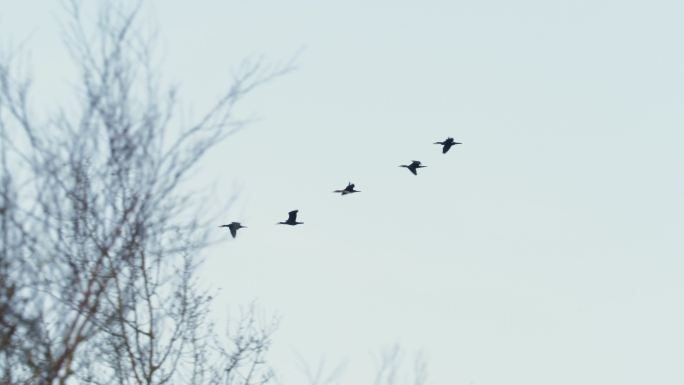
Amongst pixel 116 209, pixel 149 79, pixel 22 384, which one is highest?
pixel 149 79

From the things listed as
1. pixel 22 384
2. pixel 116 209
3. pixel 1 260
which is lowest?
pixel 22 384

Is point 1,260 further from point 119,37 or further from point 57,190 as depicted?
point 119,37

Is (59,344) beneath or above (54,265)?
beneath

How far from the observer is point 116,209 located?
31.0 ft

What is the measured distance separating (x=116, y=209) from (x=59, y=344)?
1.29 m

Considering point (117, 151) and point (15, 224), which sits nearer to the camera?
point (15, 224)

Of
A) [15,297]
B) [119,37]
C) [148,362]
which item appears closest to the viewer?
[15,297]

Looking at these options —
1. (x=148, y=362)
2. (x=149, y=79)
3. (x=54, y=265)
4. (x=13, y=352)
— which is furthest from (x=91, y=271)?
(x=148, y=362)

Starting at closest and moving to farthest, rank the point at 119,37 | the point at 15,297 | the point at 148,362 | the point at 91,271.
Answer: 1. the point at 15,297
2. the point at 91,271
3. the point at 119,37
4. the point at 148,362

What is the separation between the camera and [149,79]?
1022 centimetres

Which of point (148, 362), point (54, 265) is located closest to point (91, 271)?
point (54, 265)

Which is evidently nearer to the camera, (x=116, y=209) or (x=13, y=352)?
(x=13, y=352)

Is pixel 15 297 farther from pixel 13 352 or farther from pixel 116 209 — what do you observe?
pixel 116 209

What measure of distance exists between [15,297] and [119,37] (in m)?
2.77
